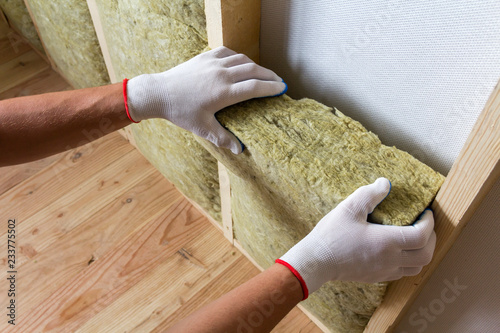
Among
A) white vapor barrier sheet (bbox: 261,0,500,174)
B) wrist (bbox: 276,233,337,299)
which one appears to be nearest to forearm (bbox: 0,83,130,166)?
white vapor barrier sheet (bbox: 261,0,500,174)

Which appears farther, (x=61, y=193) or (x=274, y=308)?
(x=61, y=193)

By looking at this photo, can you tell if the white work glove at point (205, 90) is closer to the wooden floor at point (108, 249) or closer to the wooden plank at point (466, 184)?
the wooden plank at point (466, 184)

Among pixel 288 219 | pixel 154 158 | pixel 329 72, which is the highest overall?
pixel 329 72

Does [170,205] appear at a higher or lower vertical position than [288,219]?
lower

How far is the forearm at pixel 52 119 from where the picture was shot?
980 mm

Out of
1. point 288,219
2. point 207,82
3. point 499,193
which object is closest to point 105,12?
point 207,82

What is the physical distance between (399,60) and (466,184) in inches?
11.7

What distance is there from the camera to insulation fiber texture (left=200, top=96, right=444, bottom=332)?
2.70 ft

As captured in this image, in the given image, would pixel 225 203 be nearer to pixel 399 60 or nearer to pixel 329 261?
pixel 329 261

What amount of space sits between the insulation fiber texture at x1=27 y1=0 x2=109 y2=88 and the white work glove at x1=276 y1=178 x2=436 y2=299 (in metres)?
1.26

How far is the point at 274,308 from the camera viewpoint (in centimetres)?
79

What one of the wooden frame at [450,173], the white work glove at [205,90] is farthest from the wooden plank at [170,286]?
the white work glove at [205,90]

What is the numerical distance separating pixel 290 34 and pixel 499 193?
62 centimetres

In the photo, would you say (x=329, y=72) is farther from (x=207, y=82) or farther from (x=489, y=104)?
(x=489, y=104)
